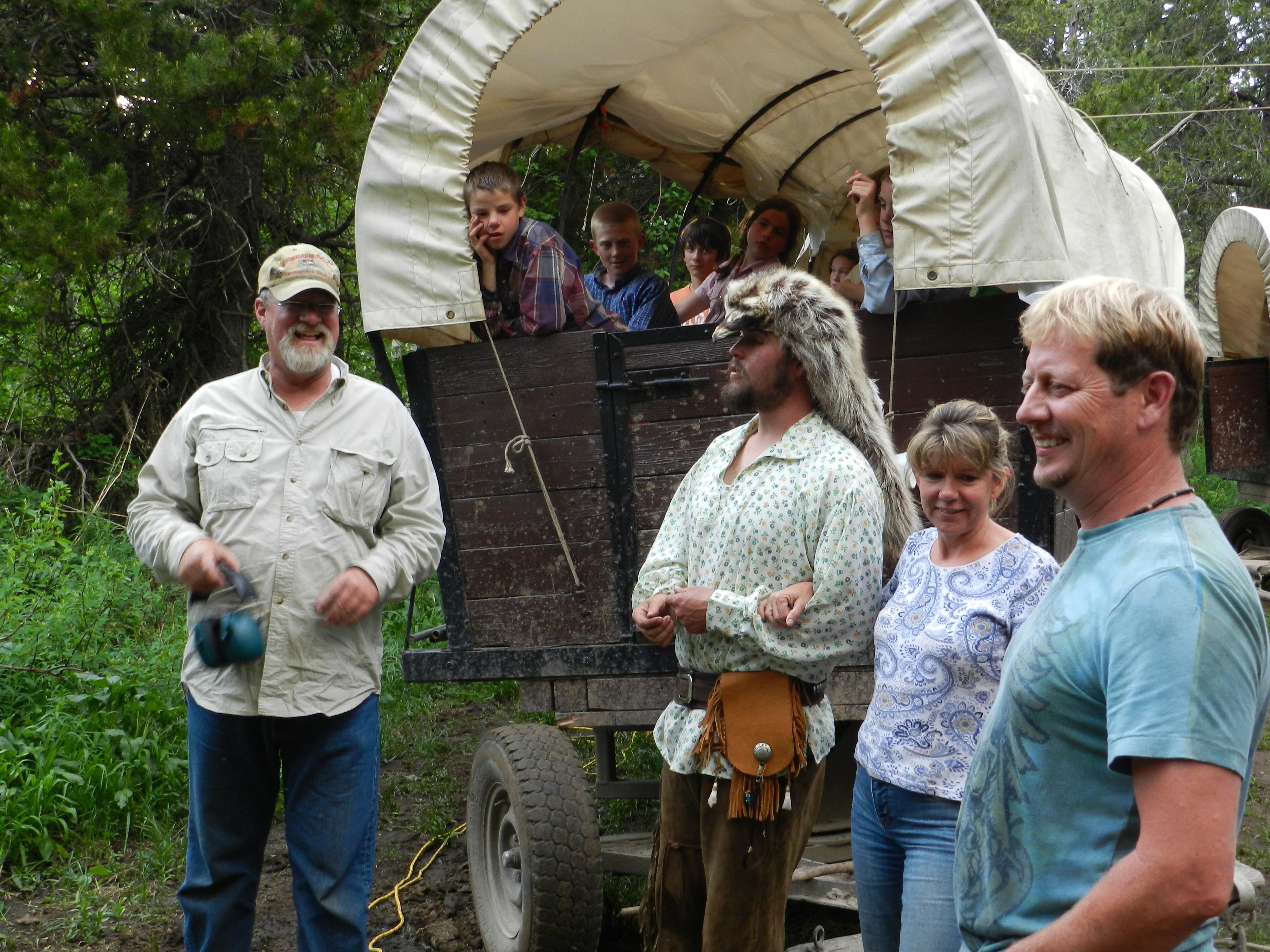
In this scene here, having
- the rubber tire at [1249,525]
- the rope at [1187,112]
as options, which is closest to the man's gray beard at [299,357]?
the rope at [1187,112]

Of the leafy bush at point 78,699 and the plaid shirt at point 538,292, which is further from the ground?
the plaid shirt at point 538,292

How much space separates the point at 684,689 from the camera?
288cm

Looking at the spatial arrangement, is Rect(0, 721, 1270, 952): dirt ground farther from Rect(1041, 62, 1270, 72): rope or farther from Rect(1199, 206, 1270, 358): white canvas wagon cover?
Rect(1041, 62, 1270, 72): rope

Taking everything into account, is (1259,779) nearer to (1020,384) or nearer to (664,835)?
(1020,384)

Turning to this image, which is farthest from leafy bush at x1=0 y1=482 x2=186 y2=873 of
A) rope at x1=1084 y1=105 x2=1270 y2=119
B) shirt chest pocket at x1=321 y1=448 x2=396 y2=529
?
rope at x1=1084 y1=105 x2=1270 y2=119

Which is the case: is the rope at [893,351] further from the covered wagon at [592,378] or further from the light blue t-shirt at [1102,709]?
the light blue t-shirt at [1102,709]

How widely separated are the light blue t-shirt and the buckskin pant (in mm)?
1148

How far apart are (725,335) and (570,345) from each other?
1.11 metres

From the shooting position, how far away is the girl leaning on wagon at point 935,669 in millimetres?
2438

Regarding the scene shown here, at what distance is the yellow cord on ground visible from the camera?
4223 mm

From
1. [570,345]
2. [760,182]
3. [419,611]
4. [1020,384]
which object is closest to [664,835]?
[570,345]

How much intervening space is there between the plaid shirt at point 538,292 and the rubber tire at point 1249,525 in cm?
884

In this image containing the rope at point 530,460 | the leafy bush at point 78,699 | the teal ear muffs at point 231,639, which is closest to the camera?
the teal ear muffs at point 231,639

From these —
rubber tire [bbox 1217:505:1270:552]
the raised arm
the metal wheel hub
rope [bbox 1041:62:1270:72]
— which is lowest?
the metal wheel hub
